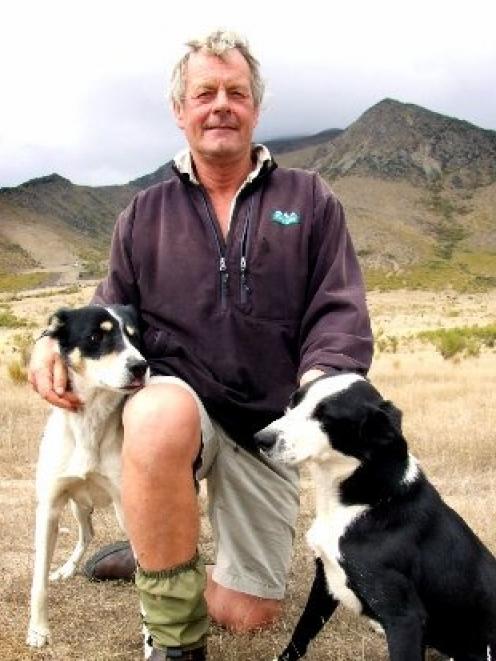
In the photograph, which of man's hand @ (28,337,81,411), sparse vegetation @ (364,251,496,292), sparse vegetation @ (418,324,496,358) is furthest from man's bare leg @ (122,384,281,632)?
sparse vegetation @ (364,251,496,292)

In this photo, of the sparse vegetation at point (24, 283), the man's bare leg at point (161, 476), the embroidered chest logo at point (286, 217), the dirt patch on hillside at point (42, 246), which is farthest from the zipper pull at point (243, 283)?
the dirt patch on hillside at point (42, 246)

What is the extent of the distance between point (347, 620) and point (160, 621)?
4.35 ft

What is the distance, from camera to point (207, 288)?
A: 462cm

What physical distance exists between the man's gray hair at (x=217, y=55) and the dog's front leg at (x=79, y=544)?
2.42 m

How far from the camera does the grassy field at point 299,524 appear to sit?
4547 millimetres

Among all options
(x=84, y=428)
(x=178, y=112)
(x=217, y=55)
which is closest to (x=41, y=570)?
(x=84, y=428)

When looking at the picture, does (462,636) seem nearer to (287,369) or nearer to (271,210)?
(287,369)

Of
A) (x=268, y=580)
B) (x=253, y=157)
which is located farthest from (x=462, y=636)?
(x=253, y=157)

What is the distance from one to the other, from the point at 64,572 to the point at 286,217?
2.53 meters

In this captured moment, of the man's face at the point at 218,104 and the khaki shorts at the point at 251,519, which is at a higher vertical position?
the man's face at the point at 218,104

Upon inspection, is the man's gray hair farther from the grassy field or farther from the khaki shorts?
the grassy field

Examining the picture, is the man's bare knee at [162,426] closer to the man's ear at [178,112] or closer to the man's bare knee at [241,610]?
the man's bare knee at [241,610]

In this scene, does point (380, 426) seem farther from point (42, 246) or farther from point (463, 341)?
A: point (42, 246)

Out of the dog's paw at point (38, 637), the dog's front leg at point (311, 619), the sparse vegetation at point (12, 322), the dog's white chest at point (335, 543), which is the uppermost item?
the dog's white chest at point (335, 543)
